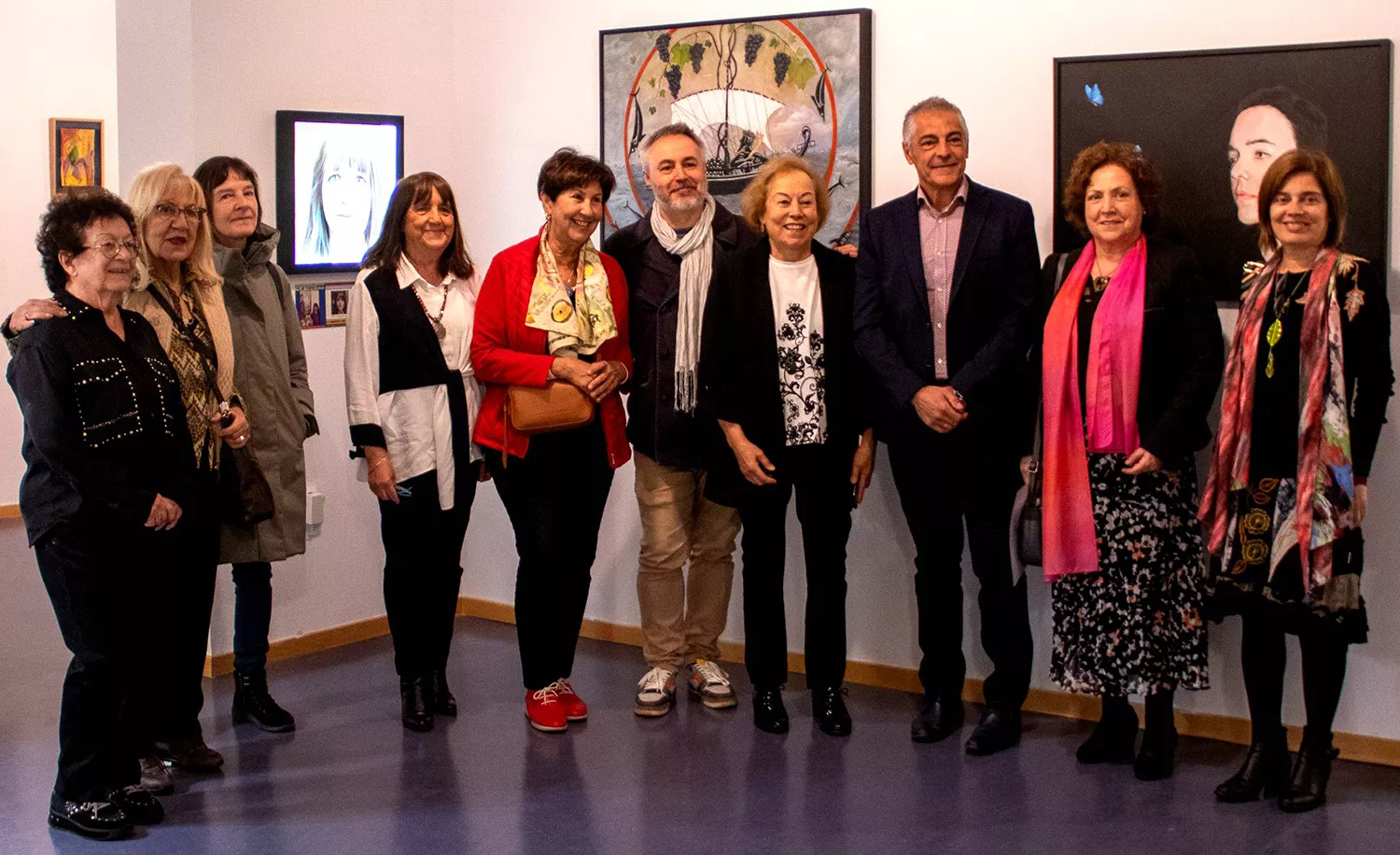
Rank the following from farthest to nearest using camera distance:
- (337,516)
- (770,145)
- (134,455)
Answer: (337,516) < (770,145) < (134,455)

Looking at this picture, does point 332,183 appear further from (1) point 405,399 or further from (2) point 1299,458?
(2) point 1299,458

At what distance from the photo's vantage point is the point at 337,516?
5.56 meters

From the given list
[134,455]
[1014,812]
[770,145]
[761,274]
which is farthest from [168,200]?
[1014,812]

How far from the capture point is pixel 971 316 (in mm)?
4203

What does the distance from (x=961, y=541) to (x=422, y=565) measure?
1.57 m

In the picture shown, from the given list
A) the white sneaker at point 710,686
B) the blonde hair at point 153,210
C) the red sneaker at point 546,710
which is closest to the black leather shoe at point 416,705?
the red sneaker at point 546,710

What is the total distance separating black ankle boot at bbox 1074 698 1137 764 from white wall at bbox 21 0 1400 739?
39 cm

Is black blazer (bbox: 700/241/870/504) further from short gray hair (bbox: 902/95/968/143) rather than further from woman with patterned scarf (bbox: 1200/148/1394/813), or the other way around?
woman with patterned scarf (bbox: 1200/148/1394/813)

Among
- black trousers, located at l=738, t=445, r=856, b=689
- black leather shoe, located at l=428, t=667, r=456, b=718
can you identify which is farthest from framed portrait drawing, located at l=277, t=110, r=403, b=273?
black trousers, located at l=738, t=445, r=856, b=689

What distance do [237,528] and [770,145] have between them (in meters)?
2.10

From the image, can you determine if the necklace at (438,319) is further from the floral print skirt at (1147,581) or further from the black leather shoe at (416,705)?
the floral print skirt at (1147,581)

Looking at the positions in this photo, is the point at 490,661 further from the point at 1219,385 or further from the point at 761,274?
the point at 1219,385

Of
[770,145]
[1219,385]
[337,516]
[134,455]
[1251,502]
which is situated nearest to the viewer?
[134,455]

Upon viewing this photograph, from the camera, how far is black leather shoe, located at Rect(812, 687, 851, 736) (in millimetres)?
4453
